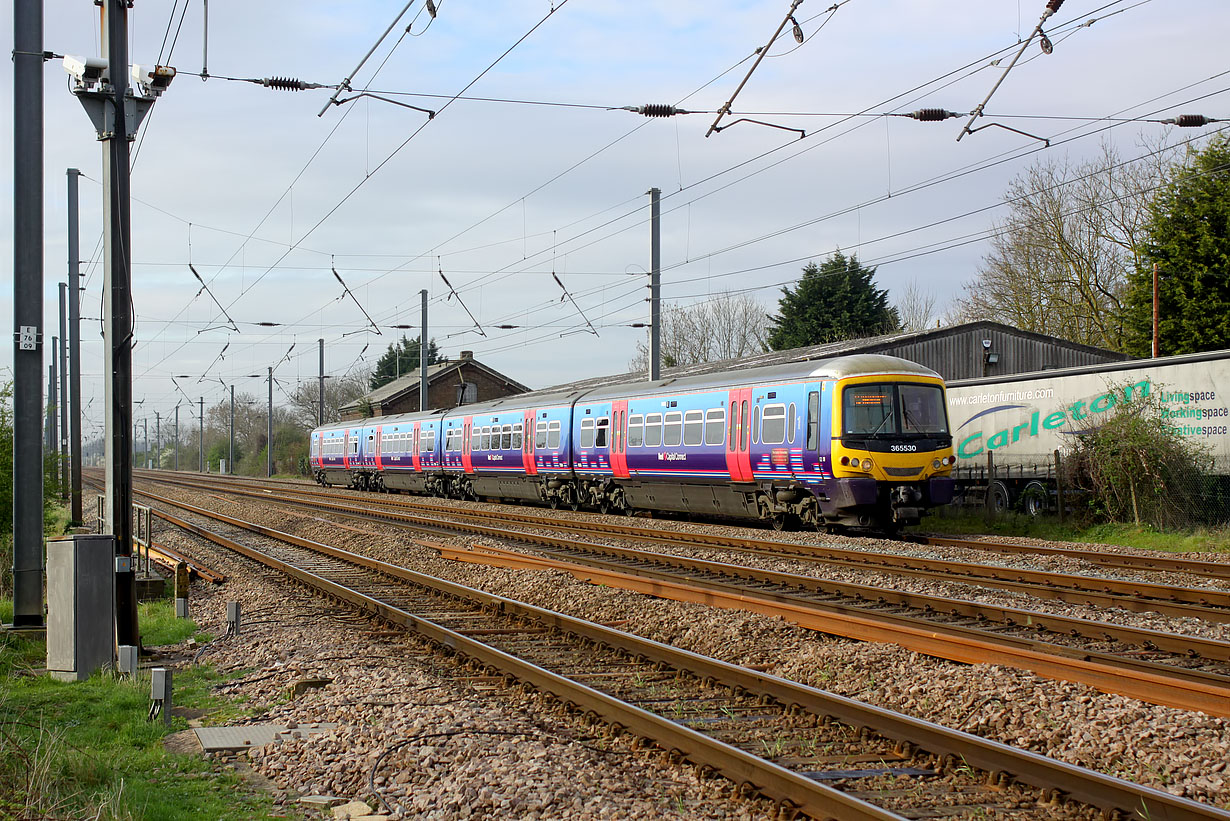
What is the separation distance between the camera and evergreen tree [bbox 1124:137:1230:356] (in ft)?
105

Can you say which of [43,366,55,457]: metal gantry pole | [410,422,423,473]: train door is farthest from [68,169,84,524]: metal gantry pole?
[410,422,423,473]: train door

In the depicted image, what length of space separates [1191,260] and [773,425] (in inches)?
816

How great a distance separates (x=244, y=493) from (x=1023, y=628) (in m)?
37.1

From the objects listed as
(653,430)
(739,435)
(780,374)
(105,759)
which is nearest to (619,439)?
(653,430)

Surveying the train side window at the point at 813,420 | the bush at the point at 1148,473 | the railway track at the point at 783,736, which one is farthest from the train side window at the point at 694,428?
the railway track at the point at 783,736

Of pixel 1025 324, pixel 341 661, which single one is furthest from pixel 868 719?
pixel 1025 324

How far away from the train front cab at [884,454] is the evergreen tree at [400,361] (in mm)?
64182

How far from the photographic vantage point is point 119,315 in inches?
388

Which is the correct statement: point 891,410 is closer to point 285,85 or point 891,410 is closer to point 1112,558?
point 1112,558

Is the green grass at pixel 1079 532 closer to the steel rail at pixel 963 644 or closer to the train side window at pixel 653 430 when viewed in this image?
the train side window at pixel 653 430

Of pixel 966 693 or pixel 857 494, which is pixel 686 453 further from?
pixel 966 693

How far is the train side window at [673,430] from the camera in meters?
21.8

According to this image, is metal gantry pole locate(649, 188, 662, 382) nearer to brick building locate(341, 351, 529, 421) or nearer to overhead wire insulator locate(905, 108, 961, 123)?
overhead wire insulator locate(905, 108, 961, 123)

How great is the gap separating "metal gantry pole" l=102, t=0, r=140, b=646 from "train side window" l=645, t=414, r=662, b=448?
Result: 1381 centimetres
